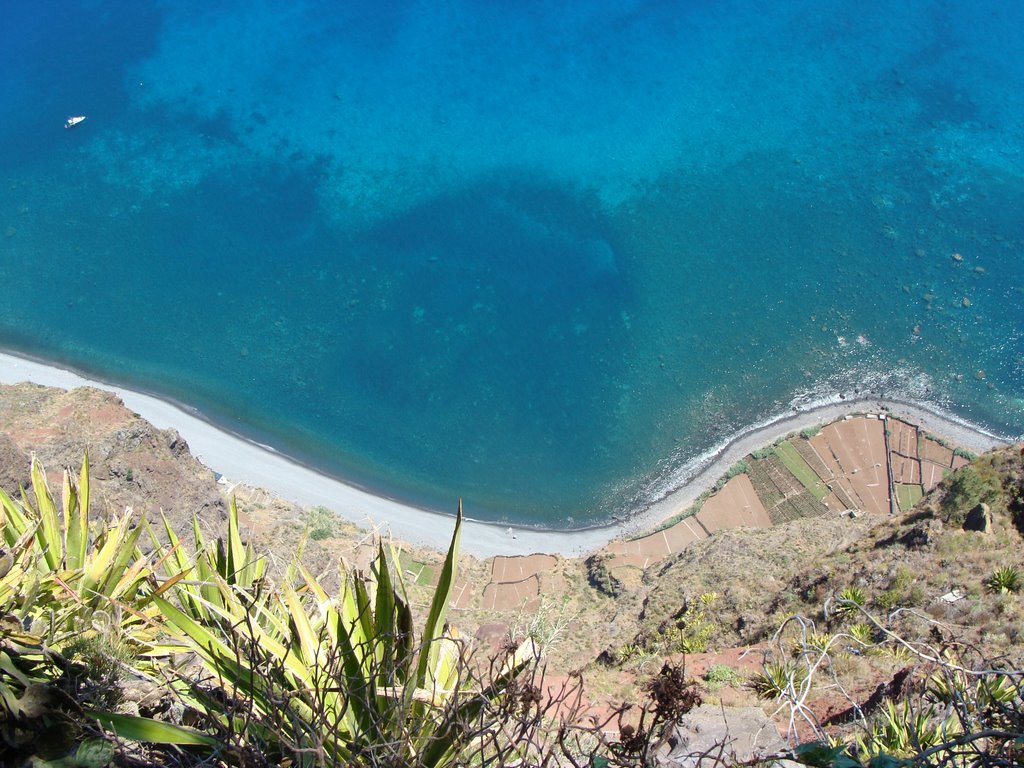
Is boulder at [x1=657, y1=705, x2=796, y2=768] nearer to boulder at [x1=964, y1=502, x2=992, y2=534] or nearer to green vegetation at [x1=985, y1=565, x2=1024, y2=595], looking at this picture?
green vegetation at [x1=985, y1=565, x2=1024, y2=595]

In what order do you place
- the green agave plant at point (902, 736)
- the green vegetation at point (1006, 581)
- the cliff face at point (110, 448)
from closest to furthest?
1. the green agave plant at point (902, 736)
2. the green vegetation at point (1006, 581)
3. the cliff face at point (110, 448)

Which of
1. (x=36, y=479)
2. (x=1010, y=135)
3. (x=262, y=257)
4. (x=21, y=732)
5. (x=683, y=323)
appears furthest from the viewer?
(x=1010, y=135)

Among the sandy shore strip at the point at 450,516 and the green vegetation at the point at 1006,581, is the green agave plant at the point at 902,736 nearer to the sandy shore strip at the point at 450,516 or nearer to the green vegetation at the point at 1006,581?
the green vegetation at the point at 1006,581

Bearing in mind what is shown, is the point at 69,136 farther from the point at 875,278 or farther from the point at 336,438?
the point at 875,278

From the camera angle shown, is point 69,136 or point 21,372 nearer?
point 21,372

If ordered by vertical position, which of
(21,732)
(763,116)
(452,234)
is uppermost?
(763,116)

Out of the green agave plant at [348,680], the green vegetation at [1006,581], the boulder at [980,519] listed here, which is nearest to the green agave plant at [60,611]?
the green agave plant at [348,680]

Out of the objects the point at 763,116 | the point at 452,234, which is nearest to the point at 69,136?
the point at 452,234
